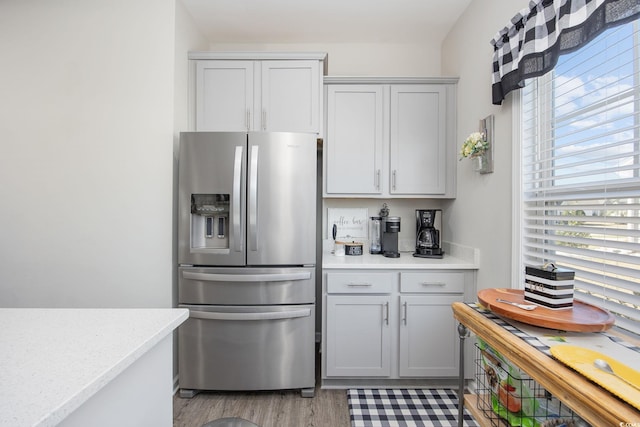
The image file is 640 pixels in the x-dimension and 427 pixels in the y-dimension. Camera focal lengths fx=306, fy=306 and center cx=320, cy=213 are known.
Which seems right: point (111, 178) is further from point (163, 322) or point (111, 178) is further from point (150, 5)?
point (163, 322)

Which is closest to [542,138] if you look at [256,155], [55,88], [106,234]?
[256,155]

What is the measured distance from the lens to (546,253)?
152 centimetres

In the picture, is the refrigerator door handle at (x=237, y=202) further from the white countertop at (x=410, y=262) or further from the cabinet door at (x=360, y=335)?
the cabinet door at (x=360, y=335)

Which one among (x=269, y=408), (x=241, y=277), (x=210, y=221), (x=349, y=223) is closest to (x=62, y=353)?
(x=241, y=277)

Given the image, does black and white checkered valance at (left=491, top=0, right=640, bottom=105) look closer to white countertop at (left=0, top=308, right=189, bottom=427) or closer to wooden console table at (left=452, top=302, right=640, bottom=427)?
wooden console table at (left=452, top=302, right=640, bottom=427)

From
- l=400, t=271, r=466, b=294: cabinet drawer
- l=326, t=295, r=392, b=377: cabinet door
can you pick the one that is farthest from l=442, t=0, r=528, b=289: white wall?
l=326, t=295, r=392, b=377: cabinet door

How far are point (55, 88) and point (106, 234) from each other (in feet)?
3.50

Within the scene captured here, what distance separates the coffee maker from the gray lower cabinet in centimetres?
30

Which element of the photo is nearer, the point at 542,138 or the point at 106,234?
the point at 542,138

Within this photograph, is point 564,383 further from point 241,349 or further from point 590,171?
point 241,349

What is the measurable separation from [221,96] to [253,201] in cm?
95

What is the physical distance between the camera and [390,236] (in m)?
2.45

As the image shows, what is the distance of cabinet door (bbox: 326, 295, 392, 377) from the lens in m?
2.13

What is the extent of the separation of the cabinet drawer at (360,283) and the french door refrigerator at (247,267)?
0.20 meters
